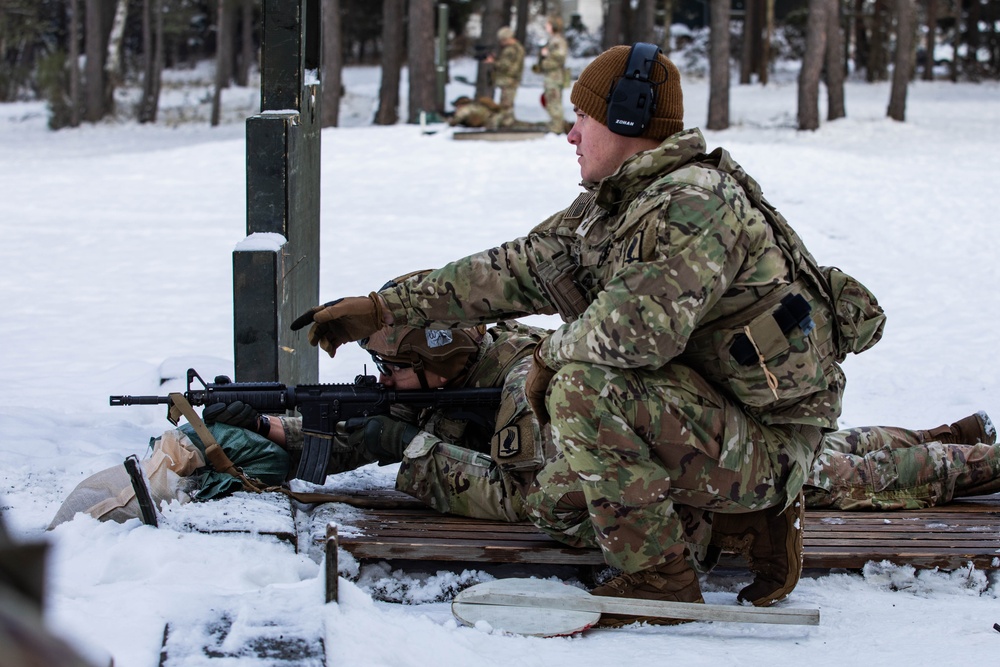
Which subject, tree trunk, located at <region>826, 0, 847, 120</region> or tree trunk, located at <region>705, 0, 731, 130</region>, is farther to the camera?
tree trunk, located at <region>826, 0, 847, 120</region>

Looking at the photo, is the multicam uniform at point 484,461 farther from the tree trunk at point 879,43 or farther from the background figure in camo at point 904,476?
the tree trunk at point 879,43

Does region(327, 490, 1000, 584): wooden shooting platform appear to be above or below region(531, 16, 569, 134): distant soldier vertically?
below

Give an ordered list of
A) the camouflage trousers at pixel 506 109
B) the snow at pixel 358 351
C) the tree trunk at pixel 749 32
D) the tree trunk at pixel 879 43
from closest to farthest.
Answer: the snow at pixel 358 351 < the camouflage trousers at pixel 506 109 < the tree trunk at pixel 749 32 < the tree trunk at pixel 879 43

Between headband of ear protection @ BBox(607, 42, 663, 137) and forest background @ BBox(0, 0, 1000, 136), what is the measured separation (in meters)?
12.7

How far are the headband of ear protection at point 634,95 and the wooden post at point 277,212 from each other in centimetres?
172

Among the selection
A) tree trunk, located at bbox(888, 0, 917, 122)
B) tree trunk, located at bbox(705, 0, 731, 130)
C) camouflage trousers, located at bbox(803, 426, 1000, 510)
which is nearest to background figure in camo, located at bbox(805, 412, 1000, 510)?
camouflage trousers, located at bbox(803, 426, 1000, 510)

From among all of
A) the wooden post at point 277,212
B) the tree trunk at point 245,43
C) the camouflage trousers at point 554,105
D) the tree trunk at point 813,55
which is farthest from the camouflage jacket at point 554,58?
the tree trunk at point 245,43

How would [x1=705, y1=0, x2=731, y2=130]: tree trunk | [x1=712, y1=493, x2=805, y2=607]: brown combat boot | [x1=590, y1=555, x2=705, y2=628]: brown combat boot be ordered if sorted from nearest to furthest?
[x1=590, y1=555, x2=705, y2=628]: brown combat boot
[x1=712, y1=493, x2=805, y2=607]: brown combat boot
[x1=705, y1=0, x2=731, y2=130]: tree trunk

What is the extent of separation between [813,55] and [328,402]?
16.8 metres

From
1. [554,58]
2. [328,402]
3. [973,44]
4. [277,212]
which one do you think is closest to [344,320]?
[328,402]

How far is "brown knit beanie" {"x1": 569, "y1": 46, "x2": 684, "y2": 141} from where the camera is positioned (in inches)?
126

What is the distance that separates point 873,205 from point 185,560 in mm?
10047

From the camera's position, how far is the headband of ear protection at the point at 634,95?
3.17 meters

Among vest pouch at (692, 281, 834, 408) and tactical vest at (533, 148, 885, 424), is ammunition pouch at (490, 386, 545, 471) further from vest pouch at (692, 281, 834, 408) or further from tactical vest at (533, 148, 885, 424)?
vest pouch at (692, 281, 834, 408)
